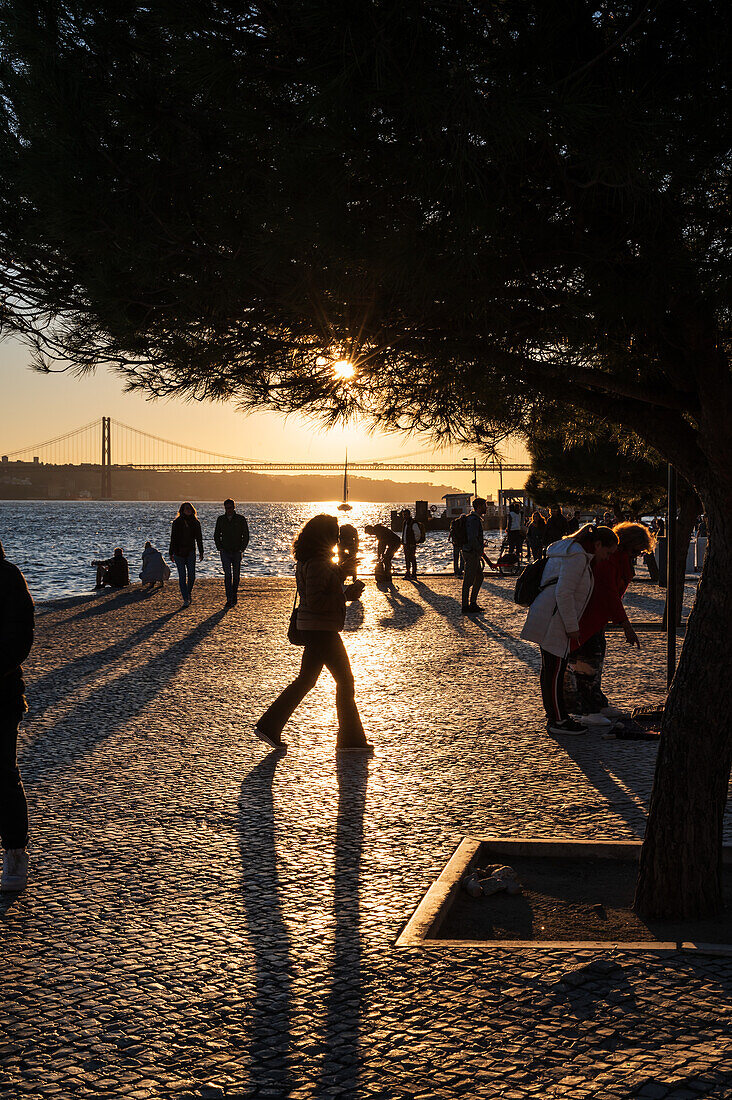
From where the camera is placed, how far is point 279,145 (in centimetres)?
331

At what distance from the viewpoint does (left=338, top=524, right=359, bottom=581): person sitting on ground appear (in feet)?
25.0

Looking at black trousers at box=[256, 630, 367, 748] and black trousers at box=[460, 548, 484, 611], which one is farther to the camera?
black trousers at box=[460, 548, 484, 611]

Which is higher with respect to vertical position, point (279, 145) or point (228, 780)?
point (279, 145)

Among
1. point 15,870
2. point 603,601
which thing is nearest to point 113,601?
point 603,601

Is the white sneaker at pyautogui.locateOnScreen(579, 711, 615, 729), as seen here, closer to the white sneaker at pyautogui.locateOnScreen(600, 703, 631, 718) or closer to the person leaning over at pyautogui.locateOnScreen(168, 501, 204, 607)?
the white sneaker at pyautogui.locateOnScreen(600, 703, 631, 718)

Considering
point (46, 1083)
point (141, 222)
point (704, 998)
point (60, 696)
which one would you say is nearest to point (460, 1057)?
point (704, 998)

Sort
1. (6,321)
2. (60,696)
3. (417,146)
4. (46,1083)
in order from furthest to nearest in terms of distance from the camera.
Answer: (60,696), (6,321), (417,146), (46,1083)

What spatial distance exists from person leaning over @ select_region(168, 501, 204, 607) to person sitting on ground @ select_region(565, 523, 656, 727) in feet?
31.5

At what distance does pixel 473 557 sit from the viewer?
16578mm

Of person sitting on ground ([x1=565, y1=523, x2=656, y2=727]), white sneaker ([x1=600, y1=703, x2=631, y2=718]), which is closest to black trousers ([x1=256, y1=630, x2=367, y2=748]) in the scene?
person sitting on ground ([x1=565, y1=523, x2=656, y2=727])

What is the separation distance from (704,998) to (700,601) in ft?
5.57

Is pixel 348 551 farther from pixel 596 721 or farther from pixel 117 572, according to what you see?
pixel 117 572

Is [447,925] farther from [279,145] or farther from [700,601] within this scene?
[279,145]

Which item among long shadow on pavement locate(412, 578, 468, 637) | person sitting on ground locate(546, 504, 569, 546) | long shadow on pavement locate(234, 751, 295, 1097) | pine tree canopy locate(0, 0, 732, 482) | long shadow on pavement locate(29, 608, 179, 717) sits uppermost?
pine tree canopy locate(0, 0, 732, 482)
